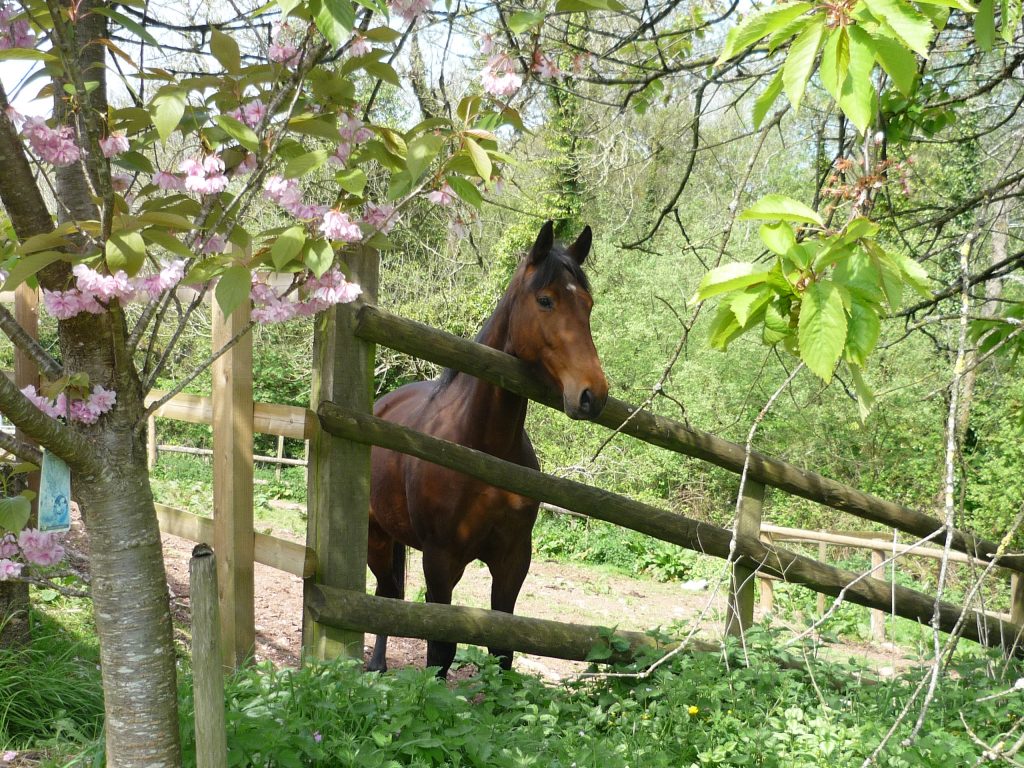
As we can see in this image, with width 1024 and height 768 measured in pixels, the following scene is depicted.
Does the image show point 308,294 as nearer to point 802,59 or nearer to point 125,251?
point 125,251

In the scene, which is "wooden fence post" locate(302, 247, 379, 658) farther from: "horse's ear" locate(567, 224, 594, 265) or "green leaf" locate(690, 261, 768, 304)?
"green leaf" locate(690, 261, 768, 304)

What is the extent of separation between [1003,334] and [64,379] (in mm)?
2241

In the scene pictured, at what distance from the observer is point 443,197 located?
1.91 meters

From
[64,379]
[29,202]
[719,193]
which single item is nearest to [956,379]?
[64,379]

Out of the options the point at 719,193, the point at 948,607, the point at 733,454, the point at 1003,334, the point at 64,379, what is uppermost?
the point at 719,193

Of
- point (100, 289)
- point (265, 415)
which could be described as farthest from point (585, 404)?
point (100, 289)

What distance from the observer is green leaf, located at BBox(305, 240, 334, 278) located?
1.60 metres

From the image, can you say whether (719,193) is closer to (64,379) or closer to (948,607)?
(948,607)

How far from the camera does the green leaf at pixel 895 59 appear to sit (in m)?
1.19

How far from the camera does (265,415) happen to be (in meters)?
3.30

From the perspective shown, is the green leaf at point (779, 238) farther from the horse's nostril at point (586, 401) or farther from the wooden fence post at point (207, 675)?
the horse's nostril at point (586, 401)

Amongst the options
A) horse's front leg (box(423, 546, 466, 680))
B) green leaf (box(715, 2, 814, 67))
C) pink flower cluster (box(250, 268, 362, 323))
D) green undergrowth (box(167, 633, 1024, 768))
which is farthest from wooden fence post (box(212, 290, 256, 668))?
green leaf (box(715, 2, 814, 67))

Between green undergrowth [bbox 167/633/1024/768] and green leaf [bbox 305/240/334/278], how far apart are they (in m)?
1.20

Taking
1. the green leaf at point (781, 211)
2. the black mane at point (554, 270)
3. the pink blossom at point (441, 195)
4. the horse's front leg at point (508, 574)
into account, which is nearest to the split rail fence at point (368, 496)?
the black mane at point (554, 270)
